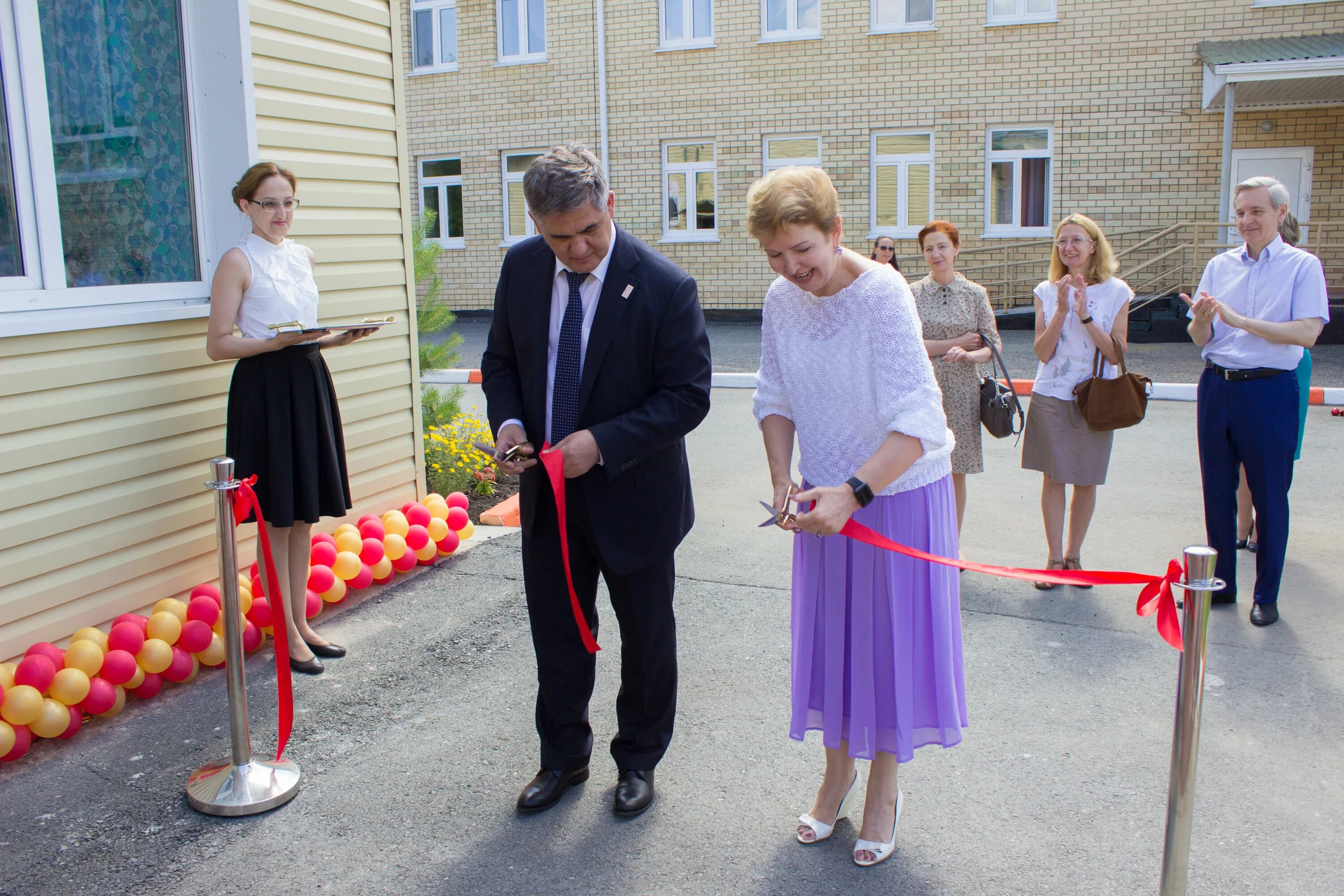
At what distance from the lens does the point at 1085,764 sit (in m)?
3.62

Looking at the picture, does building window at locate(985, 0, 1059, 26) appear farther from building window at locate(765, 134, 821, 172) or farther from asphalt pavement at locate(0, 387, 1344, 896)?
asphalt pavement at locate(0, 387, 1344, 896)

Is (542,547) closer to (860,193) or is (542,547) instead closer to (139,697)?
(139,697)

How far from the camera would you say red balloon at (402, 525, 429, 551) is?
18.8 feet

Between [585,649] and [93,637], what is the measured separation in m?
2.00

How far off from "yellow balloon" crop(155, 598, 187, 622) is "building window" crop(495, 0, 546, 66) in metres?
17.7

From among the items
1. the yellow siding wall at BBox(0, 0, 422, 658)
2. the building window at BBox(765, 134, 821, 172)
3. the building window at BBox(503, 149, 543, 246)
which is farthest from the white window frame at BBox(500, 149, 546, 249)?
the yellow siding wall at BBox(0, 0, 422, 658)

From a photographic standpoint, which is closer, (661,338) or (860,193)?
(661,338)

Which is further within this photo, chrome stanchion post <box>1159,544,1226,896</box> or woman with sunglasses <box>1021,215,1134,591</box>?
woman with sunglasses <box>1021,215,1134,591</box>

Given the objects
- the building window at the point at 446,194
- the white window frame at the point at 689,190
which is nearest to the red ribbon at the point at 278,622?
the white window frame at the point at 689,190

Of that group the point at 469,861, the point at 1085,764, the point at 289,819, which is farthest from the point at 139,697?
the point at 1085,764

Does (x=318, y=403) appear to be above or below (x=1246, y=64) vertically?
below

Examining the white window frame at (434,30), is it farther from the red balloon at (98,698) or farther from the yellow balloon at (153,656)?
the red balloon at (98,698)

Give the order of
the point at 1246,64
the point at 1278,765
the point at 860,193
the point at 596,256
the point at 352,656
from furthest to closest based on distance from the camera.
Result: the point at 860,193 → the point at 1246,64 → the point at 352,656 → the point at 1278,765 → the point at 596,256

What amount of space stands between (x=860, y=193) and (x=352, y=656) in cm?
1575
